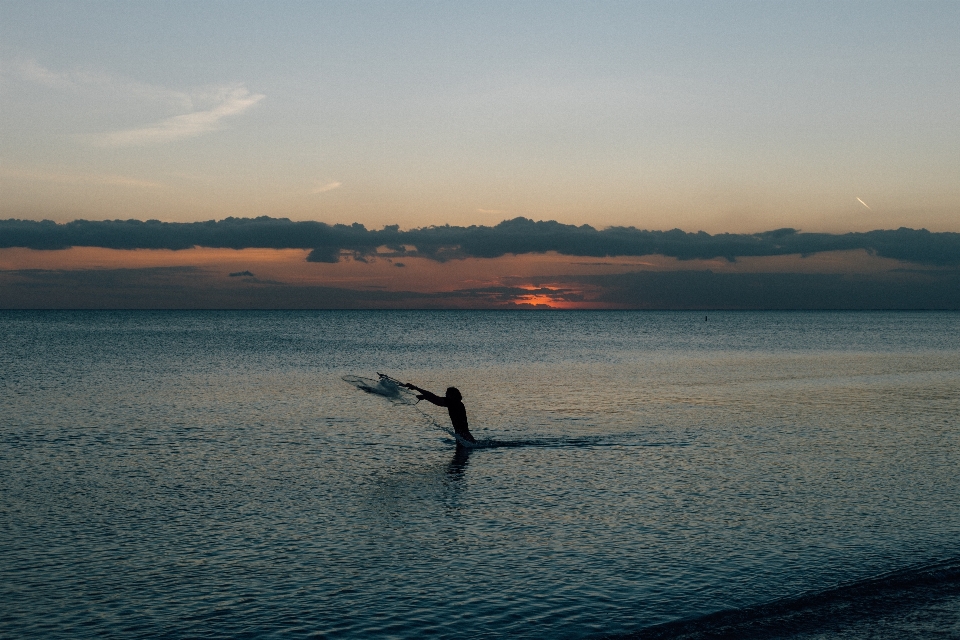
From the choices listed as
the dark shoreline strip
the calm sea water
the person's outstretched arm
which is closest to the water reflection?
the calm sea water

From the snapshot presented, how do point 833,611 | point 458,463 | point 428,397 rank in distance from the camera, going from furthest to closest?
point 428,397 → point 458,463 → point 833,611

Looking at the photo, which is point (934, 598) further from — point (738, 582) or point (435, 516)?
point (435, 516)

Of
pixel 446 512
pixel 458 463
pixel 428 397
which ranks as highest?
pixel 428 397

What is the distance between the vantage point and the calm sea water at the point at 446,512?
13258 mm

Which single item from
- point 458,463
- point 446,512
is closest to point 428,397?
point 458,463

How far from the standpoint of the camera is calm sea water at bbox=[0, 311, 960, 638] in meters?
13.3

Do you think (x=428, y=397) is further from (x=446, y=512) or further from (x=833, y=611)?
(x=833, y=611)

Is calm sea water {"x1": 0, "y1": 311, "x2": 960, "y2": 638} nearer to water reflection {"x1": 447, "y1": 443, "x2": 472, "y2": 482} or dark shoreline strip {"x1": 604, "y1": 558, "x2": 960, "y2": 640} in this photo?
water reflection {"x1": 447, "y1": 443, "x2": 472, "y2": 482}

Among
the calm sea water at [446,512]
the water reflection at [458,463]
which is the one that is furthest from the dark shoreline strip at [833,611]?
the water reflection at [458,463]

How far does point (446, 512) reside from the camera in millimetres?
19344

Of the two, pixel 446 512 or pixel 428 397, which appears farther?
pixel 428 397

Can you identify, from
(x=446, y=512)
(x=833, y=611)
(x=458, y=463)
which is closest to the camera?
(x=833, y=611)

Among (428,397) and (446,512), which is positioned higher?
(428,397)

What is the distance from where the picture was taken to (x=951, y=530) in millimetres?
17516
